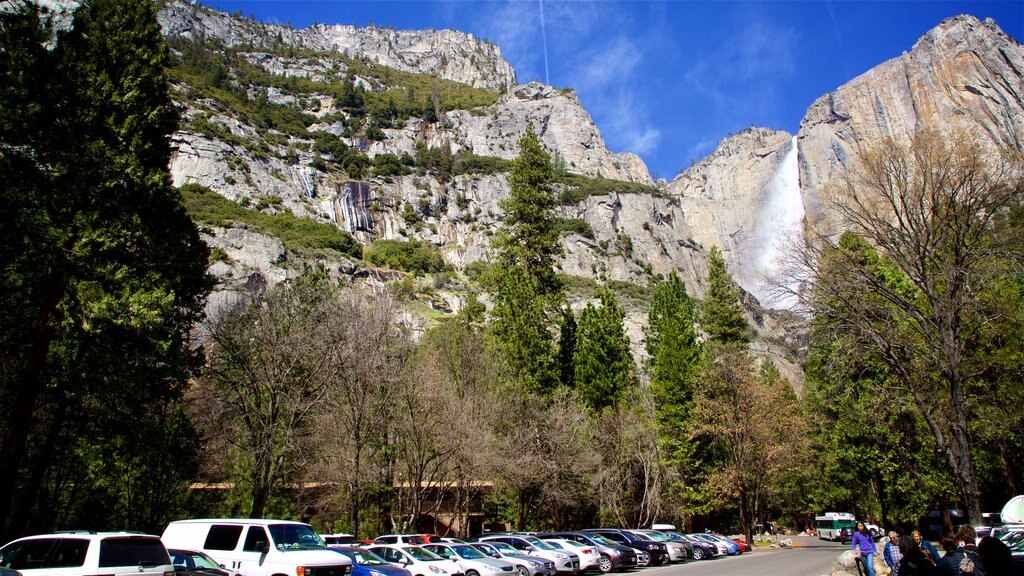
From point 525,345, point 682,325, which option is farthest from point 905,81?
point 525,345

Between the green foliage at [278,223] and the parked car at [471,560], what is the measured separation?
6961 cm

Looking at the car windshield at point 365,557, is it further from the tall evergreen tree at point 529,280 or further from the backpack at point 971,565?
the tall evergreen tree at point 529,280

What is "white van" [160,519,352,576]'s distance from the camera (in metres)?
11.8

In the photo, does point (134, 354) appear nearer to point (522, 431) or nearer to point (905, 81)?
point (522, 431)

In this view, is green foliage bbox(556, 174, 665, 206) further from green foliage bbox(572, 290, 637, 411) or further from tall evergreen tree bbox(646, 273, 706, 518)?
green foliage bbox(572, 290, 637, 411)

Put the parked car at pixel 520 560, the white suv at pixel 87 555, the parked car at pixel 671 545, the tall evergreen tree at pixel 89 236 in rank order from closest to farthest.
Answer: the white suv at pixel 87 555 → the tall evergreen tree at pixel 89 236 → the parked car at pixel 520 560 → the parked car at pixel 671 545

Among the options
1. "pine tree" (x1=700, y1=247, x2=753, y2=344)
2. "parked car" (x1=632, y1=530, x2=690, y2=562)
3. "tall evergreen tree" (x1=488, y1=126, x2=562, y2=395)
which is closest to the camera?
"parked car" (x1=632, y1=530, x2=690, y2=562)

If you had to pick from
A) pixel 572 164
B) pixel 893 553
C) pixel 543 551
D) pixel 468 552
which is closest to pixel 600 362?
pixel 543 551

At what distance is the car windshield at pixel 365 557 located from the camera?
15.2 meters

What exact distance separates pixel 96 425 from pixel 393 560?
961cm

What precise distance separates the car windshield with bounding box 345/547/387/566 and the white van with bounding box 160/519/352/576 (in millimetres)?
2576

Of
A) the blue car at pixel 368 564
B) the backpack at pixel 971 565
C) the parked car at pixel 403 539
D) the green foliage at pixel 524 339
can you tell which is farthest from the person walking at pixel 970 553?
the green foliage at pixel 524 339

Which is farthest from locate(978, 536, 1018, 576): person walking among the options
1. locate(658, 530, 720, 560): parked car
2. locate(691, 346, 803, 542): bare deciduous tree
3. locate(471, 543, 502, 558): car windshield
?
locate(691, 346, 803, 542): bare deciduous tree

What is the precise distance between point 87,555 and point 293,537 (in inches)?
165
